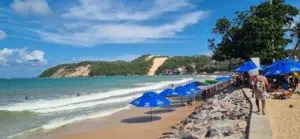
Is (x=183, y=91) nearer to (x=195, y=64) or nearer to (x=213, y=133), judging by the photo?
(x=213, y=133)

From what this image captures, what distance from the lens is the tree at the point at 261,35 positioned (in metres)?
17.3

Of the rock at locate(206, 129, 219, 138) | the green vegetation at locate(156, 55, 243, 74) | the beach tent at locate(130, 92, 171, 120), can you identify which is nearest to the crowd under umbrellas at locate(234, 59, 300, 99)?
the beach tent at locate(130, 92, 171, 120)

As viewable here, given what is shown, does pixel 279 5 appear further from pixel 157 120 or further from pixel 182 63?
pixel 182 63

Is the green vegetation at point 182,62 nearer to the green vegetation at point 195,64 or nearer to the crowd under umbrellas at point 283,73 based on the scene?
the green vegetation at point 195,64

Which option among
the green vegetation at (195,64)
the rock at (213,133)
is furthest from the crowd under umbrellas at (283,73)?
the green vegetation at (195,64)

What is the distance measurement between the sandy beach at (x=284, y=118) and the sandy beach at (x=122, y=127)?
4.15m

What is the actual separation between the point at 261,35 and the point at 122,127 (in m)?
11.4

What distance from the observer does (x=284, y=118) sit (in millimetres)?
7723

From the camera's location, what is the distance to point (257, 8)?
20.0 metres

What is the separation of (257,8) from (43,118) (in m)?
17.6

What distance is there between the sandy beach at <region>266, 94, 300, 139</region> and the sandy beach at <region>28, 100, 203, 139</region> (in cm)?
415

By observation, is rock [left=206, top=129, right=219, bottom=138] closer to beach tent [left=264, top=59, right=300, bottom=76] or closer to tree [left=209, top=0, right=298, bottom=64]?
beach tent [left=264, top=59, right=300, bottom=76]

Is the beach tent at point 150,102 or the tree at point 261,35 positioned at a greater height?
the tree at point 261,35

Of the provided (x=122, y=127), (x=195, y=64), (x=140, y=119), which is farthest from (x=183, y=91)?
(x=195, y=64)
